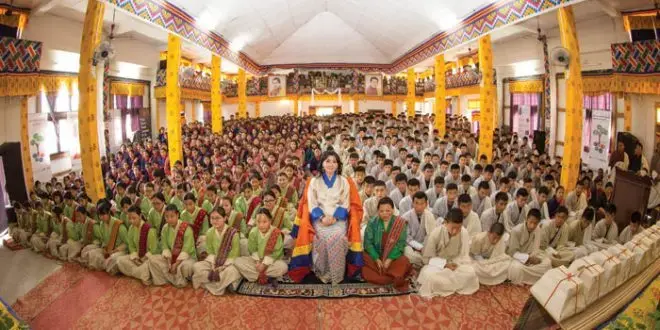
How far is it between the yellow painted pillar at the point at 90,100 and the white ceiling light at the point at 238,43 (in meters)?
7.44

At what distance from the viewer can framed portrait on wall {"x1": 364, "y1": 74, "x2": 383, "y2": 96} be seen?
26688 mm

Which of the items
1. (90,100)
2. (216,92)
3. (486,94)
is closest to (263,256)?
(90,100)

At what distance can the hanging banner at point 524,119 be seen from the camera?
15266 mm

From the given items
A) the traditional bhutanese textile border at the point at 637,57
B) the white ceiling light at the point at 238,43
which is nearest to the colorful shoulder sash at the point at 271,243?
the traditional bhutanese textile border at the point at 637,57

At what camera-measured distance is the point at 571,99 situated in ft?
23.2

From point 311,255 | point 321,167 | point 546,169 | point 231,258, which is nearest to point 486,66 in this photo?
point 546,169

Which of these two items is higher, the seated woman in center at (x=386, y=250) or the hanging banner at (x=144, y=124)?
the hanging banner at (x=144, y=124)

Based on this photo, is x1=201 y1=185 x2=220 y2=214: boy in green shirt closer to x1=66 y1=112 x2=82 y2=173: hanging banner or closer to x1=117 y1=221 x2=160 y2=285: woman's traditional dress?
x1=117 y1=221 x2=160 y2=285: woman's traditional dress

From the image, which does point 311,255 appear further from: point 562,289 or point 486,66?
point 486,66

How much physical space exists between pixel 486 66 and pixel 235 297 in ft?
26.4

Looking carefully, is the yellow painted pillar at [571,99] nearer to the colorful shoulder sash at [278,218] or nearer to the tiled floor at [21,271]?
the colorful shoulder sash at [278,218]

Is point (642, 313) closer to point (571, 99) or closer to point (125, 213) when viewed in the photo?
point (571, 99)

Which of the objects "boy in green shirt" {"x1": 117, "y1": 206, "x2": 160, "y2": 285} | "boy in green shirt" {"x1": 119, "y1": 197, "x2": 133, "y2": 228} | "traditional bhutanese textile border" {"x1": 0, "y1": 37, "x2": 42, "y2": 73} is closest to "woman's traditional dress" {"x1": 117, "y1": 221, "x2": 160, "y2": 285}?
"boy in green shirt" {"x1": 117, "y1": 206, "x2": 160, "y2": 285}

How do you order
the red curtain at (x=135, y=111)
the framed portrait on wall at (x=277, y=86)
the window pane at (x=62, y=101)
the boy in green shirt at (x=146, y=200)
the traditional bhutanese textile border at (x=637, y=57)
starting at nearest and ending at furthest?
the boy in green shirt at (x=146, y=200), the traditional bhutanese textile border at (x=637, y=57), the window pane at (x=62, y=101), the red curtain at (x=135, y=111), the framed portrait on wall at (x=277, y=86)
